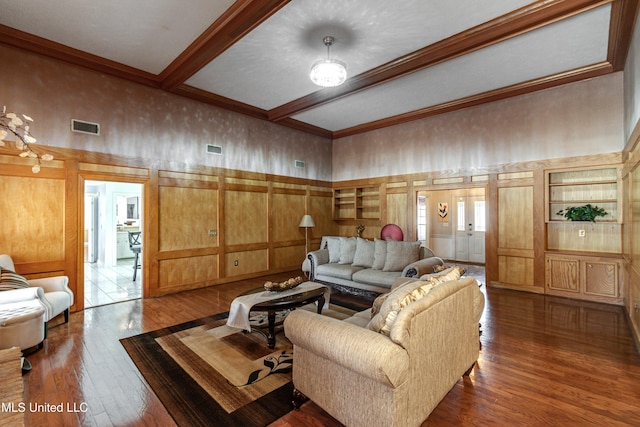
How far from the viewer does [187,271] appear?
18.4ft

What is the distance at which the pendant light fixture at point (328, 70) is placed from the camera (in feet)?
12.3

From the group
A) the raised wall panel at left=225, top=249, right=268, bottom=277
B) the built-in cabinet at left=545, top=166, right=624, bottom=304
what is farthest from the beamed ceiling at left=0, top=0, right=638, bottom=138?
the raised wall panel at left=225, top=249, right=268, bottom=277

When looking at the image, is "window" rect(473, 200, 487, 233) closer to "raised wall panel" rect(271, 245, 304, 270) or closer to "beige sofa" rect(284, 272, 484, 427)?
"raised wall panel" rect(271, 245, 304, 270)

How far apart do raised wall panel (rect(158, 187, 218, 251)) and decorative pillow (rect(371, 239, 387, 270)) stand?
3.16 m

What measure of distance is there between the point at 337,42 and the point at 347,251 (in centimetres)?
327

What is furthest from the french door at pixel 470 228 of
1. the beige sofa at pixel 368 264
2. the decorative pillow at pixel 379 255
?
the decorative pillow at pixel 379 255

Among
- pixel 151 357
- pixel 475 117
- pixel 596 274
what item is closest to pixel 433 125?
pixel 475 117

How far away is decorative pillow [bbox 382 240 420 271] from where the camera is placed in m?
4.65

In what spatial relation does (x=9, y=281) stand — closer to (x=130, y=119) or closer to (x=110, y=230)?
(x=130, y=119)

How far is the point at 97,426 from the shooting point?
2.04 meters

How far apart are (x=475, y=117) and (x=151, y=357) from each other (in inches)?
259

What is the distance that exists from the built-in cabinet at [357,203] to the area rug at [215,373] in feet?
16.9

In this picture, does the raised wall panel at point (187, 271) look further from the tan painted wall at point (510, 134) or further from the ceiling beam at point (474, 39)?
the tan painted wall at point (510, 134)

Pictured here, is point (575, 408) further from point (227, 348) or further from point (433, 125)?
point (433, 125)
